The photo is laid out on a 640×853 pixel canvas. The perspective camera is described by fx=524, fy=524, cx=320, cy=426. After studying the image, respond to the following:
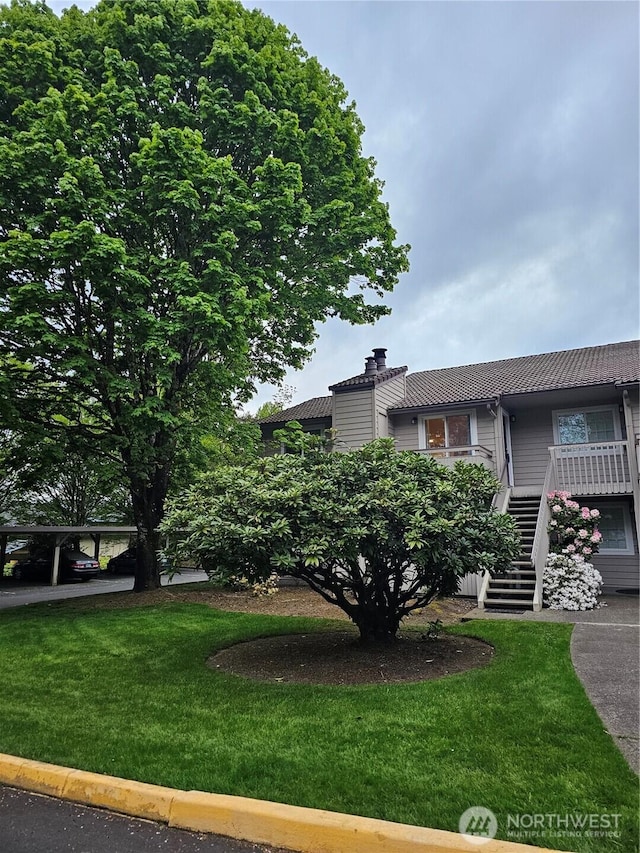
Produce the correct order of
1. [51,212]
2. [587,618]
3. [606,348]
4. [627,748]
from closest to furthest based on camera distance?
[627,748], [587,618], [51,212], [606,348]

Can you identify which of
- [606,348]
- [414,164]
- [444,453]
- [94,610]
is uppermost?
[414,164]

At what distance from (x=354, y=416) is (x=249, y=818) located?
1222 centimetres

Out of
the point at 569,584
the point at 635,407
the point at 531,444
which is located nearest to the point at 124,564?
the point at 531,444

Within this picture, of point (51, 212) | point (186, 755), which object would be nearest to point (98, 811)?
point (186, 755)

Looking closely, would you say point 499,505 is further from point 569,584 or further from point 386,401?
point 386,401

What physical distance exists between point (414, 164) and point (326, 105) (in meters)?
2.87

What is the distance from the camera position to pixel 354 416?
1481 cm

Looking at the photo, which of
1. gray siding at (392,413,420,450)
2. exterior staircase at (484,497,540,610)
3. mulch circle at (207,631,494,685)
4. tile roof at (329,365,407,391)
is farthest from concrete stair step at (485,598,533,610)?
tile roof at (329,365,407,391)

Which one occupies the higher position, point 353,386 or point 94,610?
point 353,386

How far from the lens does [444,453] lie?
1424cm

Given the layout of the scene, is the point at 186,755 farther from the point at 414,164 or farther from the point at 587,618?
the point at 414,164

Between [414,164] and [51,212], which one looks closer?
[51,212]

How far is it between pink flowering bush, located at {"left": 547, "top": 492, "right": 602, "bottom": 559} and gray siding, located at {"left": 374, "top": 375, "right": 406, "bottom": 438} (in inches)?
183

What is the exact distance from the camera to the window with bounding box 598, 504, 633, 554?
13.2m
